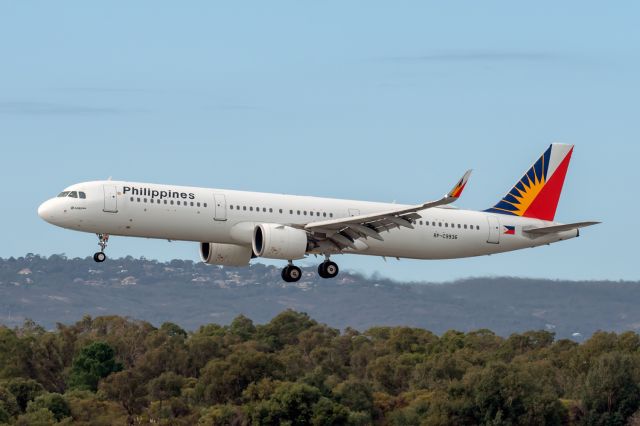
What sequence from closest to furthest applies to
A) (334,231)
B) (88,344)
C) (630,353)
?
(334,231), (630,353), (88,344)

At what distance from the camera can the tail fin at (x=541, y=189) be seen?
3078 inches

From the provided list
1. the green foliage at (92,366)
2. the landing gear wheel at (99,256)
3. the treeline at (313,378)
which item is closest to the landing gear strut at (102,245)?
the landing gear wheel at (99,256)

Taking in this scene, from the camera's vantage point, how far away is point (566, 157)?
81.4 meters

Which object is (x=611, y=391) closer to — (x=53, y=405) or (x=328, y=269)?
(x=53, y=405)

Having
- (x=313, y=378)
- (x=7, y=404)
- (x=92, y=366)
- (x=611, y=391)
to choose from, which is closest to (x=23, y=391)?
(x=7, y=404)

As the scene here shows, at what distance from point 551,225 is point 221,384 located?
1912 inches

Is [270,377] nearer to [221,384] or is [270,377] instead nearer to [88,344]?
[221,384]

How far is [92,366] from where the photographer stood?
140 m

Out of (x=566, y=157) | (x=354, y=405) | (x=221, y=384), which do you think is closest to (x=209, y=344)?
(x=221, y=384)

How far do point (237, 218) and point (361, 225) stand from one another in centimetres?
605

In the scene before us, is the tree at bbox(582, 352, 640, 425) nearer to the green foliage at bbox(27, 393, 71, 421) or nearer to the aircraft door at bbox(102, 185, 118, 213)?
the green foliage at bbox(27, 393, 71, 421)

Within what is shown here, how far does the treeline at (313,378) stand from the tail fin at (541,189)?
101 ft

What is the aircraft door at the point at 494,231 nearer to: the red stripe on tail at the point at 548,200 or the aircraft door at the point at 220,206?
the red stripe on tail at the point at 548,200

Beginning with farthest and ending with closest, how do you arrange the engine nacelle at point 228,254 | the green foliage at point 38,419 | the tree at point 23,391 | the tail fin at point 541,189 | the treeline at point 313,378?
the tree at point 23,391
the treeline at point 313,378
the green foliage at point 38,419
the tail fin at point 541,189
the engine nacelle at point 228,254
